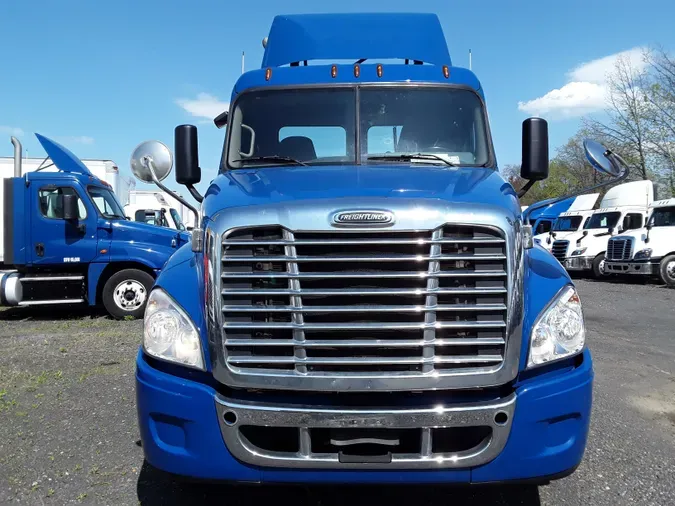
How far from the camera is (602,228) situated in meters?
19.5

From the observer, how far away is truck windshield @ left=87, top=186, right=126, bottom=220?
1073 cm

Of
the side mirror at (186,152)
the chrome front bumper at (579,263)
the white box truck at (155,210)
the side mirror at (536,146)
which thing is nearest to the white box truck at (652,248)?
the chrome front bumper at (579,263)

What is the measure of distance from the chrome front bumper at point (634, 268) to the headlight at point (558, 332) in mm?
15384

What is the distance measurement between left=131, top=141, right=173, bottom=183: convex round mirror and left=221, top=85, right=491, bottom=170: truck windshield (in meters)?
0.39

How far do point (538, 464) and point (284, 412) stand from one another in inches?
46.2

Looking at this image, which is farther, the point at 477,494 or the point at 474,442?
the point at 477,494

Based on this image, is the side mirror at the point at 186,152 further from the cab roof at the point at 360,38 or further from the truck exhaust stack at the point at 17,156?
the truck exhaust stack at the point at 17,156

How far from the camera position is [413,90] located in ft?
14.1

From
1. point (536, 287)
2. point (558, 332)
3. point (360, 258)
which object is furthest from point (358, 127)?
point (558, 332)

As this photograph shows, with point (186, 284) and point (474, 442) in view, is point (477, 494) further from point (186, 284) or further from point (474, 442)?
point (186, 284)

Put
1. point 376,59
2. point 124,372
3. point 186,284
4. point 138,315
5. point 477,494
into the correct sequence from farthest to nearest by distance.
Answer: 1. point 138,315
2. point 124,372
3. point 376,59
4. point 477,494
5. point 186,284

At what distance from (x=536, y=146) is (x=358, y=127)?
48.1 inches

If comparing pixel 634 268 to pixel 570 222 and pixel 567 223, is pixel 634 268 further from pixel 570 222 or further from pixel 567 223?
pixel 567 223

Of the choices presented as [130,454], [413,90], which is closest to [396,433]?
[130,454]
